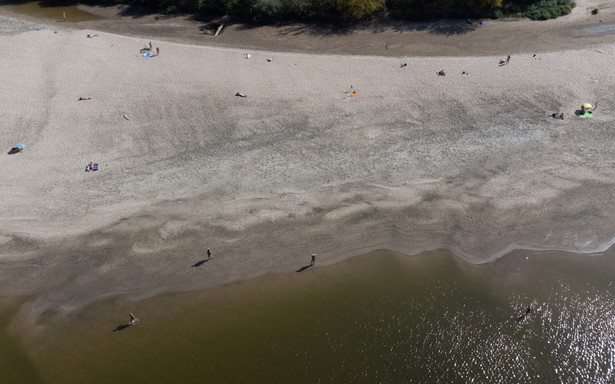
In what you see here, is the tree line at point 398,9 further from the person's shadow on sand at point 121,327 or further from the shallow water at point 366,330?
the person's shadow on sand at point 121,327

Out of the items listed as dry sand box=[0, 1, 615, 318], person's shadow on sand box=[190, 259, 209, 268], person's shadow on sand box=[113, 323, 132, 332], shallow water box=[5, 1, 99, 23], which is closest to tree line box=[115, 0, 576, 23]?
dry sand box=[0, 1, 615, 318]

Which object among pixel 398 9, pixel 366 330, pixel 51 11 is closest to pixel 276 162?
pixel 366 330

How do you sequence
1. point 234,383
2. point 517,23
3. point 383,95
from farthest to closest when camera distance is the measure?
point 517,23
point 383,95
point 234,383

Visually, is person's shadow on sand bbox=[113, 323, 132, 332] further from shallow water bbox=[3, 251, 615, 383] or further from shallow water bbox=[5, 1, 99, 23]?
shallow water bbox=[5, 1, 99, 23]

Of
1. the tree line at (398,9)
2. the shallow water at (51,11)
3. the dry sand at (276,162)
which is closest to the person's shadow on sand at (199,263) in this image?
the dry sand at (276,162)

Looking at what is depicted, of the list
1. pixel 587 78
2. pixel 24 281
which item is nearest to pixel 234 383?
pixel 24 281

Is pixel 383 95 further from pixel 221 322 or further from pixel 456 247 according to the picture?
pixel 221 322

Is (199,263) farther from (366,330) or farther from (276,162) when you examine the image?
(366,330)
